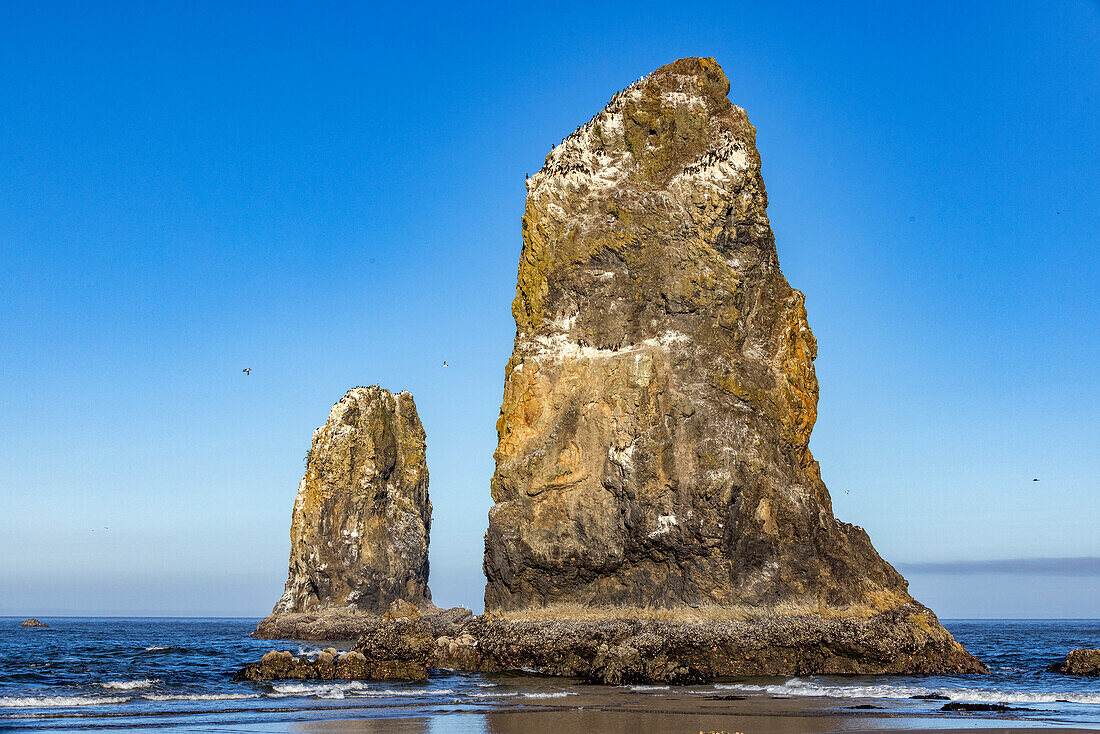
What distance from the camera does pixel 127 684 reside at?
31.1 m

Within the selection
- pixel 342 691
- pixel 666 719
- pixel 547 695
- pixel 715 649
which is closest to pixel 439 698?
pixel 547 695

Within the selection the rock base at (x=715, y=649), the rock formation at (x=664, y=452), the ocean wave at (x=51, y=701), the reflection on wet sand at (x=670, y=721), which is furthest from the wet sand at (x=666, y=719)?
the rock formation at (x=664, y=452)

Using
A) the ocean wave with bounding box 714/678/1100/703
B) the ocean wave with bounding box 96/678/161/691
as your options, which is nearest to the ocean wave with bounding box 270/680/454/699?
the ocean wave with bounding box 96/678/161/691

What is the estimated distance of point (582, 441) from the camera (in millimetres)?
36312

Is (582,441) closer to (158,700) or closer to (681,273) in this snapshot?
(681,273)

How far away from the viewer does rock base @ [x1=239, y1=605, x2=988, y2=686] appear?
30719mm

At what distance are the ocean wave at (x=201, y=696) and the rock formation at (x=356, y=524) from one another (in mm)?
44400

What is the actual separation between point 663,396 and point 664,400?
0.17 metres

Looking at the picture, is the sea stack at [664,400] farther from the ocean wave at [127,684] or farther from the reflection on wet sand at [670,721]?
the ocean wave at [127,684]

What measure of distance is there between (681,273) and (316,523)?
151 ft

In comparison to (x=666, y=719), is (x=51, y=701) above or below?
below

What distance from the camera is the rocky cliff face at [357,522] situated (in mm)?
72812

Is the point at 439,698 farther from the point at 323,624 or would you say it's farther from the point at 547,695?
the point at 323,624

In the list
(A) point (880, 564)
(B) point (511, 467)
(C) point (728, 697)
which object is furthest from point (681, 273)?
(C) point (728, 697)
